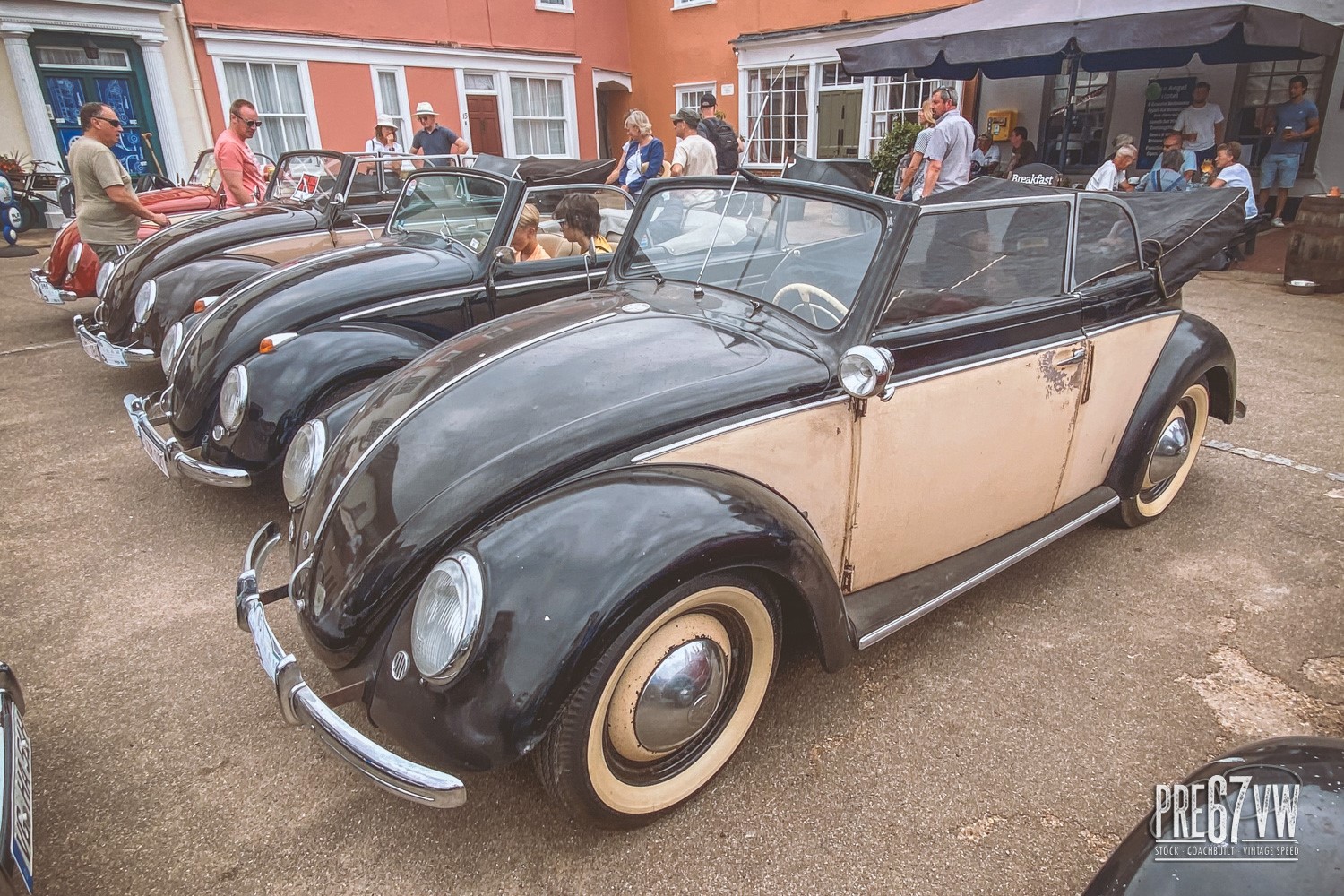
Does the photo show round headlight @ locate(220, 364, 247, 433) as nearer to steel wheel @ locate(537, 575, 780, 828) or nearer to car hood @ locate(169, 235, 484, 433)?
car hood @ locate(169, 235, 484, 433)

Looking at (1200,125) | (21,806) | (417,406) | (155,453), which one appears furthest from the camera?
(1200,125)

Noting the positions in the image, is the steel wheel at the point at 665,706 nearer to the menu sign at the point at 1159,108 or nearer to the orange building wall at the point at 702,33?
the menu sign at the point at 1159,108

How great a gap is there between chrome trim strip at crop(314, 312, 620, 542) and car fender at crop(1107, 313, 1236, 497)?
2.35 m

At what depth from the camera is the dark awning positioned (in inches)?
265

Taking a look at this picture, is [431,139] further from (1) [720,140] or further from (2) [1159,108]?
(2) [1159,108]

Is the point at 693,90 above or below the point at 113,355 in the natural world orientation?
above

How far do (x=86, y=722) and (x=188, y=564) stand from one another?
1.05 m

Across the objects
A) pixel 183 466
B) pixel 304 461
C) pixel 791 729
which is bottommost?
pixel 791 729

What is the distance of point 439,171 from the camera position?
509 cm

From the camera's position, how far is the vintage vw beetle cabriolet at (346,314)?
3584 mm

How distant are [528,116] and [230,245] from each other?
12.9 metres

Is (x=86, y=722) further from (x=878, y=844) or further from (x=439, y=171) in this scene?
(x=439, y=171)

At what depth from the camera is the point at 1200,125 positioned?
34.8 ft

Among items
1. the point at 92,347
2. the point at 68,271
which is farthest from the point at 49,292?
the point at 92,347
